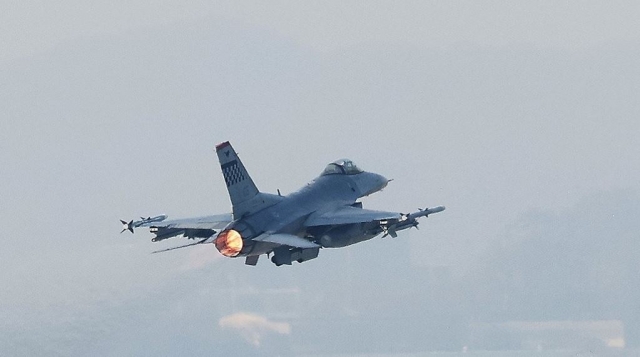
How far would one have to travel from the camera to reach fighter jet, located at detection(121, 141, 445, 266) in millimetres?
65188

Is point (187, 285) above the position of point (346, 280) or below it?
below

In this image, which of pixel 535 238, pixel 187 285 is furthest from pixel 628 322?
pixel 187 285

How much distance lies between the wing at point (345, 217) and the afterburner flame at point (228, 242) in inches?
146

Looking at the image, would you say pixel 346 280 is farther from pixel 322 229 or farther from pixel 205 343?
pixel 322 229

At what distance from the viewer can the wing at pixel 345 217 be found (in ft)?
219

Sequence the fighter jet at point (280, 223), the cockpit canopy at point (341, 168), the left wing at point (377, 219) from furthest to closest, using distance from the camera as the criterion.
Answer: the cockpit canopy at point (341, 168) < the left wing at point (377, 219) < the fighter jet at point (280, 223)

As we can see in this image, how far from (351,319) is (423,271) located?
20.4 metres

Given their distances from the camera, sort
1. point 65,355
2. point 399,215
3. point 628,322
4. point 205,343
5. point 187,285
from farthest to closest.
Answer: point 628,322 → point 205,343 → point 187,285 → point 65,355 → point 399,215

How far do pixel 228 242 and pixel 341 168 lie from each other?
9.74 metres

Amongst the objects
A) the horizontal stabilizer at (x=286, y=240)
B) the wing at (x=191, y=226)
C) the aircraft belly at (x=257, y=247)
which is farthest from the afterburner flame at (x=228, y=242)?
the wing at (x=191, y=226)

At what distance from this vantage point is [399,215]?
6606cm

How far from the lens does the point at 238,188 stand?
66500 mm

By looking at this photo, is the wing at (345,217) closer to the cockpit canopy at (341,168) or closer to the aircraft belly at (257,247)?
the aircraft belly at (257,247)

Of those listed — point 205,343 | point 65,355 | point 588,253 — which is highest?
point 588,253
